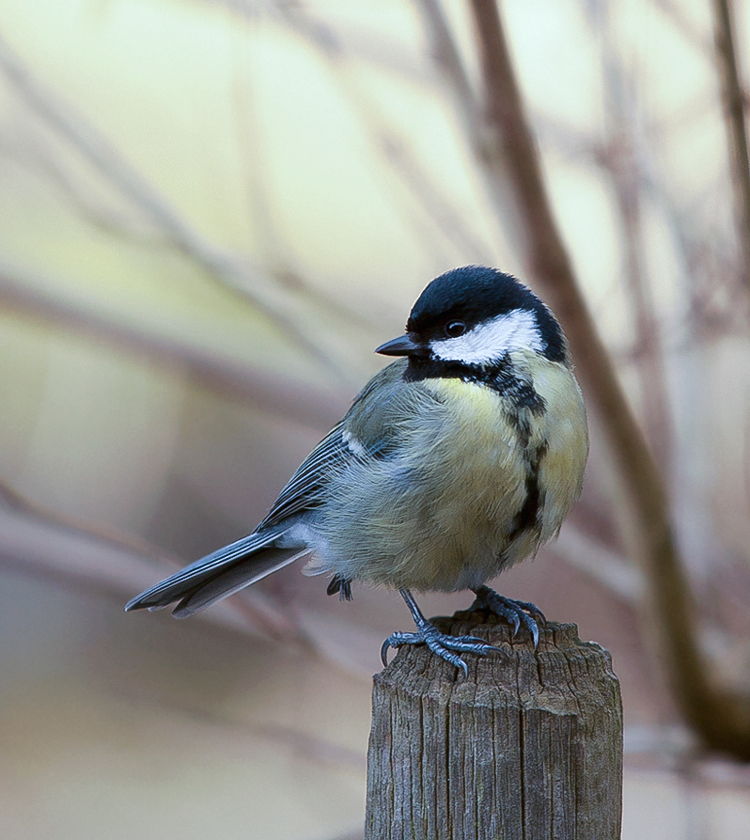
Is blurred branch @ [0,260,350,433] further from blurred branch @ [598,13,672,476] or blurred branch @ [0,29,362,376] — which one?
blurred branch @ [598,13,672,476]

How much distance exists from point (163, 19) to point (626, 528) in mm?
2408

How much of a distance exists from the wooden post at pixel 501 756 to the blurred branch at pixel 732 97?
3.64ft

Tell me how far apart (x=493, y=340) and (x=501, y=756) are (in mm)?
1027

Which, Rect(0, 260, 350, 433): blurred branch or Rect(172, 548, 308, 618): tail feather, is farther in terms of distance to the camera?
Rect(0, 260, 350, 433): blurred branch

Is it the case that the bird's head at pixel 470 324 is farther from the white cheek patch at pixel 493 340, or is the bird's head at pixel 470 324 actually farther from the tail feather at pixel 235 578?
the tail feather at pixel 235 578

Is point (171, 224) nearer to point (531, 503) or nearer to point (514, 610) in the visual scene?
point (531, 503)

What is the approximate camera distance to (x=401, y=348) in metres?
2.17

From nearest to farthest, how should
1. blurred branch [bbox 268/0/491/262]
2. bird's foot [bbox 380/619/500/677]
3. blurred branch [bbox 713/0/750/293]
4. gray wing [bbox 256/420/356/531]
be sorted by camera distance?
bird's foot [bbox 380/619/500/677] < blurred branch [bbox 713/0/750/293] < gray wing [bbox 256/420/356/531] < blurred branch [bbox 268/0/491/262]

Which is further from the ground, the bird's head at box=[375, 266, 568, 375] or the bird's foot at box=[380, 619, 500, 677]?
the bird's head at box=[375, 266, 568, 375]

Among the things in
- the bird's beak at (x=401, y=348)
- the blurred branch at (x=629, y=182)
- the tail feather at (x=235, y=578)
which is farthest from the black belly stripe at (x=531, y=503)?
the blurred branch at (x=629, y=182)

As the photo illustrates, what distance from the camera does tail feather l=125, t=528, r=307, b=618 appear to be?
2223 millimetres

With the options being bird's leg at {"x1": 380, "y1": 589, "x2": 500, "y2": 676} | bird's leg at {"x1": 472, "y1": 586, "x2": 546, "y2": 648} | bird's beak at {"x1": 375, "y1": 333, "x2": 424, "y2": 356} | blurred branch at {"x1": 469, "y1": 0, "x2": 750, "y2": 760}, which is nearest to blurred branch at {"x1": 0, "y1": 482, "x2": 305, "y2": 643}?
bird's leg at {"x1": 472, "y1": 586, "x2": 546, "y2": 648}

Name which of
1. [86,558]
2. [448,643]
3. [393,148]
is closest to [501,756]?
[448,643]

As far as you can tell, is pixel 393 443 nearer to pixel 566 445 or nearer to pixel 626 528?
pixel 566 445
